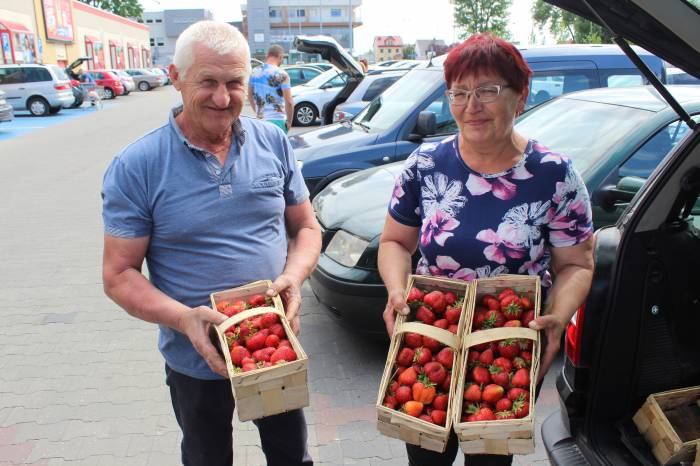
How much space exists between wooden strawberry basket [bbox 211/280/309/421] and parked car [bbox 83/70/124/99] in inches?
1308

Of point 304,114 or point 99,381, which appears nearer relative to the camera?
point 99,381

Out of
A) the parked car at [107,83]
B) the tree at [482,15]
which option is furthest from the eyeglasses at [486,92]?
the tree at [482,15]

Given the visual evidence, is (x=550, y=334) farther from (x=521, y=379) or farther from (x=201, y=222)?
(x=201, y=222)

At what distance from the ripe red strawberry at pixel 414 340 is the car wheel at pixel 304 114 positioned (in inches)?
603

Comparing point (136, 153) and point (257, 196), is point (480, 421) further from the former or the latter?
point (136, 153)

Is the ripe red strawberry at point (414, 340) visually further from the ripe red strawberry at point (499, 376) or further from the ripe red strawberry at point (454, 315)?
the ripe red strawberry at point (499, 376)

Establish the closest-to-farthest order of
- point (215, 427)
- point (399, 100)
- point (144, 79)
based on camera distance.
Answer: point (215, 427) < point (399, 100) < point (144, 79)

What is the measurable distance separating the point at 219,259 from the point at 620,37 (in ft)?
4.78

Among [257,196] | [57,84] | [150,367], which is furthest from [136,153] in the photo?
[57,84]

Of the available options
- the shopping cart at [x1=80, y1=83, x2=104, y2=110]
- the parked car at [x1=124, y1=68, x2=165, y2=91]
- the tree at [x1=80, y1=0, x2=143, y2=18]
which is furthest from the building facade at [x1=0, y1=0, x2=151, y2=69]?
the tree at [x1=80, y1=0, x2=143, y2=18]

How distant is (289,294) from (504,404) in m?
0.78

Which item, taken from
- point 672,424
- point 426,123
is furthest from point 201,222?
point 426,123

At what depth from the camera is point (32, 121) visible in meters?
20.6

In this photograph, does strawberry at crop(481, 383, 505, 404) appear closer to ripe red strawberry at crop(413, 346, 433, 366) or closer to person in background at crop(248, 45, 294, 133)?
ripe red strawberry at crop(413, 346, 433, 366)
